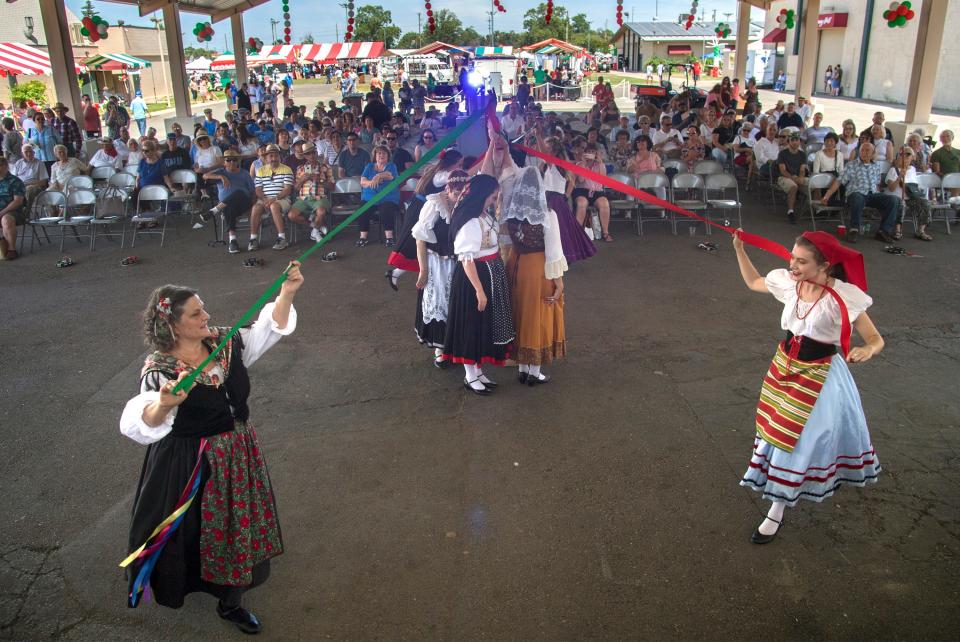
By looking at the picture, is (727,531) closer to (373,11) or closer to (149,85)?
(149,85)

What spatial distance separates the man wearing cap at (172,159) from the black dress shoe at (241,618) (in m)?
9.03

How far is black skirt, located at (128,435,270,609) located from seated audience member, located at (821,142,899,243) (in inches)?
349

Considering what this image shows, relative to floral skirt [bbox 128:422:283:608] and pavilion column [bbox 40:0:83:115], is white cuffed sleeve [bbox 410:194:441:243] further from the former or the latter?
pavilion column [bbox 40:0:83:115]

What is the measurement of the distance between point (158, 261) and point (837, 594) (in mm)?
8587

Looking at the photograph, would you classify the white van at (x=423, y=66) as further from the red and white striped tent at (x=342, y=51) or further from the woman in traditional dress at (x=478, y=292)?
the woman in traditional dress at (x=478, y=292)

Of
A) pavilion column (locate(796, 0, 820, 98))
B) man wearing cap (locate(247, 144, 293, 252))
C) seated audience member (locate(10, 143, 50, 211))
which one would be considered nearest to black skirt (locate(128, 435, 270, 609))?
man wearing cap (locate(247, 144, 293, 252))

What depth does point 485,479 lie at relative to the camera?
163 inches

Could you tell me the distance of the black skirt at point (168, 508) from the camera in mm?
2768

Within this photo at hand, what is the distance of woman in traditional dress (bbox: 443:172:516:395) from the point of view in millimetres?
4637

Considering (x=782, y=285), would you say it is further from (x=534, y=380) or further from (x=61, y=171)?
(x=61, y=171)

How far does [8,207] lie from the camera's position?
30.6 feet

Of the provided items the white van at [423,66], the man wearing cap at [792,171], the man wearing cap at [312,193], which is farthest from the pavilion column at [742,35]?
the white van at [423,66]

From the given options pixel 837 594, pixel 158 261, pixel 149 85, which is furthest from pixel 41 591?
pixel 149 85

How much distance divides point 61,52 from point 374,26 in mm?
71322
